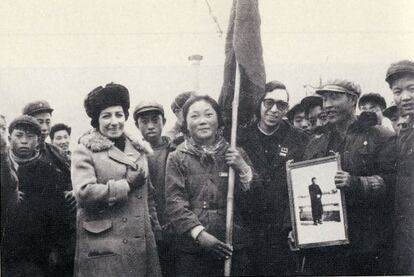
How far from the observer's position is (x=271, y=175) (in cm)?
298

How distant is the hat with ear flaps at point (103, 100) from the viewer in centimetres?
285

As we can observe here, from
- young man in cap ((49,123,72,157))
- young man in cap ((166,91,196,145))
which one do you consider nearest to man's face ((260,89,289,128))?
young man in cap ((166,91,196,145))

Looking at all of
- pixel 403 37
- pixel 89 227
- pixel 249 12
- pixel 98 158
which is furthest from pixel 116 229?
pixel 403 37

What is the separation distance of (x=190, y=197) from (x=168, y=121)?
0.53m

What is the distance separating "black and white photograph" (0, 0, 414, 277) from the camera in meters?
2.80

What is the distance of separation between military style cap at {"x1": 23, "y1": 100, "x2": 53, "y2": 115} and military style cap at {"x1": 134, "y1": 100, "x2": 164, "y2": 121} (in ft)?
1.92

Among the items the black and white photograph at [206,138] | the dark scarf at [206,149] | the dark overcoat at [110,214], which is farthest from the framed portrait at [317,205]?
the dark overcoat at [110,214]

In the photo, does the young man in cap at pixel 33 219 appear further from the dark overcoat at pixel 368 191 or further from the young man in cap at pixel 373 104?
the young man in cap at pixel 373 104

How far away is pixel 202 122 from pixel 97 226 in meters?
0.88

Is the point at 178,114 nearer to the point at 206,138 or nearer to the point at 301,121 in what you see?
the point at 206,138

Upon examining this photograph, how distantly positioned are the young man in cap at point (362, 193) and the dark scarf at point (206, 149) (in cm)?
68

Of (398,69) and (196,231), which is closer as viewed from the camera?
(196,231)

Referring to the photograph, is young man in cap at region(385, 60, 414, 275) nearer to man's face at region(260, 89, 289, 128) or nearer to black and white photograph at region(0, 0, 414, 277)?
black and white photograph at region(0, 0, 414, 277)

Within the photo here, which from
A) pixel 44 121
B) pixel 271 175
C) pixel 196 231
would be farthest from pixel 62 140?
pixel 271 175
